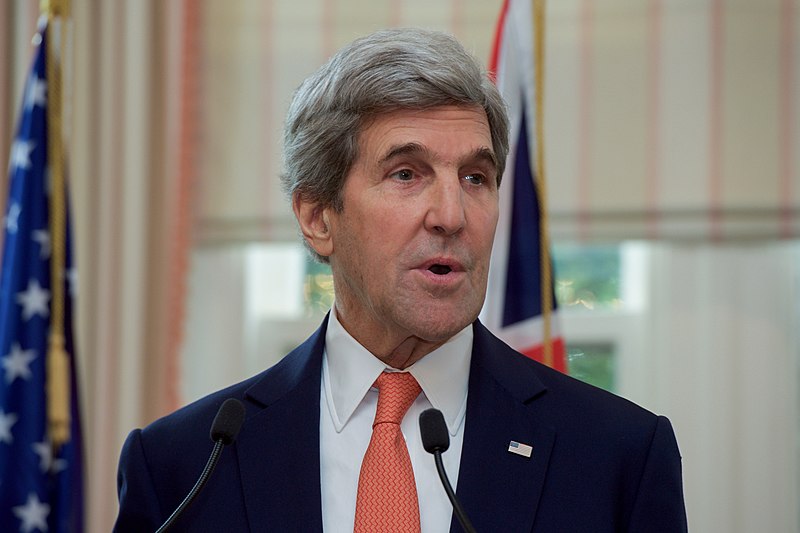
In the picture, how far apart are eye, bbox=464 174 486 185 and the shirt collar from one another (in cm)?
24

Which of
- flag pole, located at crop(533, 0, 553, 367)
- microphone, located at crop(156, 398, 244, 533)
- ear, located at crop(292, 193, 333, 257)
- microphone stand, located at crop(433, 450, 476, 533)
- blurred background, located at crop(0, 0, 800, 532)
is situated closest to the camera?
microphone stand, located at crop(433, 450, 476, 533)

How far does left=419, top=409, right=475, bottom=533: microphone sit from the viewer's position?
1521 mm

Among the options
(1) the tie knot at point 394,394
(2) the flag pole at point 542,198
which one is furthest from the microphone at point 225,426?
(2) the flag pole at point 542,198

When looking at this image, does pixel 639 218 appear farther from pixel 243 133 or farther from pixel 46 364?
pixel 46 364

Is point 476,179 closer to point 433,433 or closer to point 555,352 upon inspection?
point 433,433

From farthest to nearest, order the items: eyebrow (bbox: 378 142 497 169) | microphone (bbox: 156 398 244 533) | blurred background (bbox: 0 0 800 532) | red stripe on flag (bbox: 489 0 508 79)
→ blurred background (bbox: 0 0 800 532)
red stripe on flag (bbox: 489 0 508 79)
eyebrow (bbox: 378 142 497 169)
microphone (bbox: 156 398 244 533)

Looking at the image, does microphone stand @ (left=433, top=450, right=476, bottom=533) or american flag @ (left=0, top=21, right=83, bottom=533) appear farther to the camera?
american flag @ (left=0, top=21, right=83, bottom=533)

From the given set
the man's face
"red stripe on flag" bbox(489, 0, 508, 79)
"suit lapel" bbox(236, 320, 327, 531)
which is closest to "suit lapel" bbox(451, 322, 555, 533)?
the man's face

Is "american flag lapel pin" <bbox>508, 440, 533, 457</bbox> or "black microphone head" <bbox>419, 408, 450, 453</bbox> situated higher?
"black microphone head" <bbox>419, 408, 450, 453</bbox>

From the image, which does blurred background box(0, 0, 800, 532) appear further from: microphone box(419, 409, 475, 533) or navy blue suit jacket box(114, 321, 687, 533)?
microphone box(419, 409, 475, 533)

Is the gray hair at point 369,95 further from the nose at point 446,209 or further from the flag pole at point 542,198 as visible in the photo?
the flag pole at point 542,198

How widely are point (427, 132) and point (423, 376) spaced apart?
0.37 metres

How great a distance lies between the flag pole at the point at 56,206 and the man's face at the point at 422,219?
1.47 meters

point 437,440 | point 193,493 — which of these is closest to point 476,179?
point 437,440
